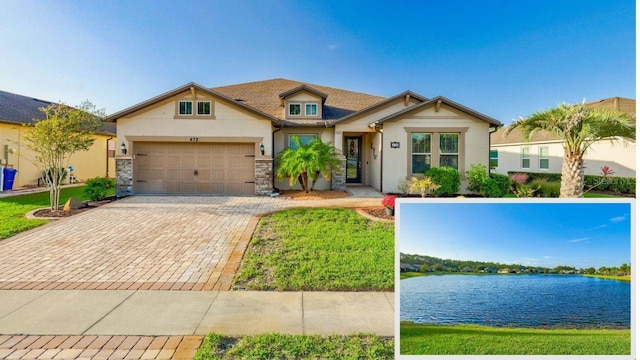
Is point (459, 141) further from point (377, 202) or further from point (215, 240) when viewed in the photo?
point (215, 240)

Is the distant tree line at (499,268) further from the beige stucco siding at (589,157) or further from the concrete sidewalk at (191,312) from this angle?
the beige stucco siding at (589,157)

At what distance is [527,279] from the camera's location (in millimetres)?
1583

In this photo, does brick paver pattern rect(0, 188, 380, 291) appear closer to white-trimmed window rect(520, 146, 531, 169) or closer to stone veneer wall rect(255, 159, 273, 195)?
stone veneer wall rect(255, 159, 273, 195)

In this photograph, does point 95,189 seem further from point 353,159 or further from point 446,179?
point 446,179

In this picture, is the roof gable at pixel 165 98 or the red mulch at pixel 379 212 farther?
the roof gable at pixel 165 98

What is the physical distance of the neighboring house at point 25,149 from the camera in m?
16.3

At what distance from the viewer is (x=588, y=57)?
49.8 feet

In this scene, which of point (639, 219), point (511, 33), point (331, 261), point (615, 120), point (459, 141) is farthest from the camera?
point (511, 33)

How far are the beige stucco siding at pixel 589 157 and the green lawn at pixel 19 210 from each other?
1912 centimetres

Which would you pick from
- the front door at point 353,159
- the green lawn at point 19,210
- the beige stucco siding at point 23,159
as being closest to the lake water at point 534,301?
the green lawn at point 19,210

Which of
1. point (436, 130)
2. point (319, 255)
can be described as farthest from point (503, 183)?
point (319, 255)

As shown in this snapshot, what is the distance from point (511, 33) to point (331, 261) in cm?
1508

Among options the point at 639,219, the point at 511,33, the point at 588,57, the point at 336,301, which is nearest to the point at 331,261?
the point at 336,301

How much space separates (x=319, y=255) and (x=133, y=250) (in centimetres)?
364
